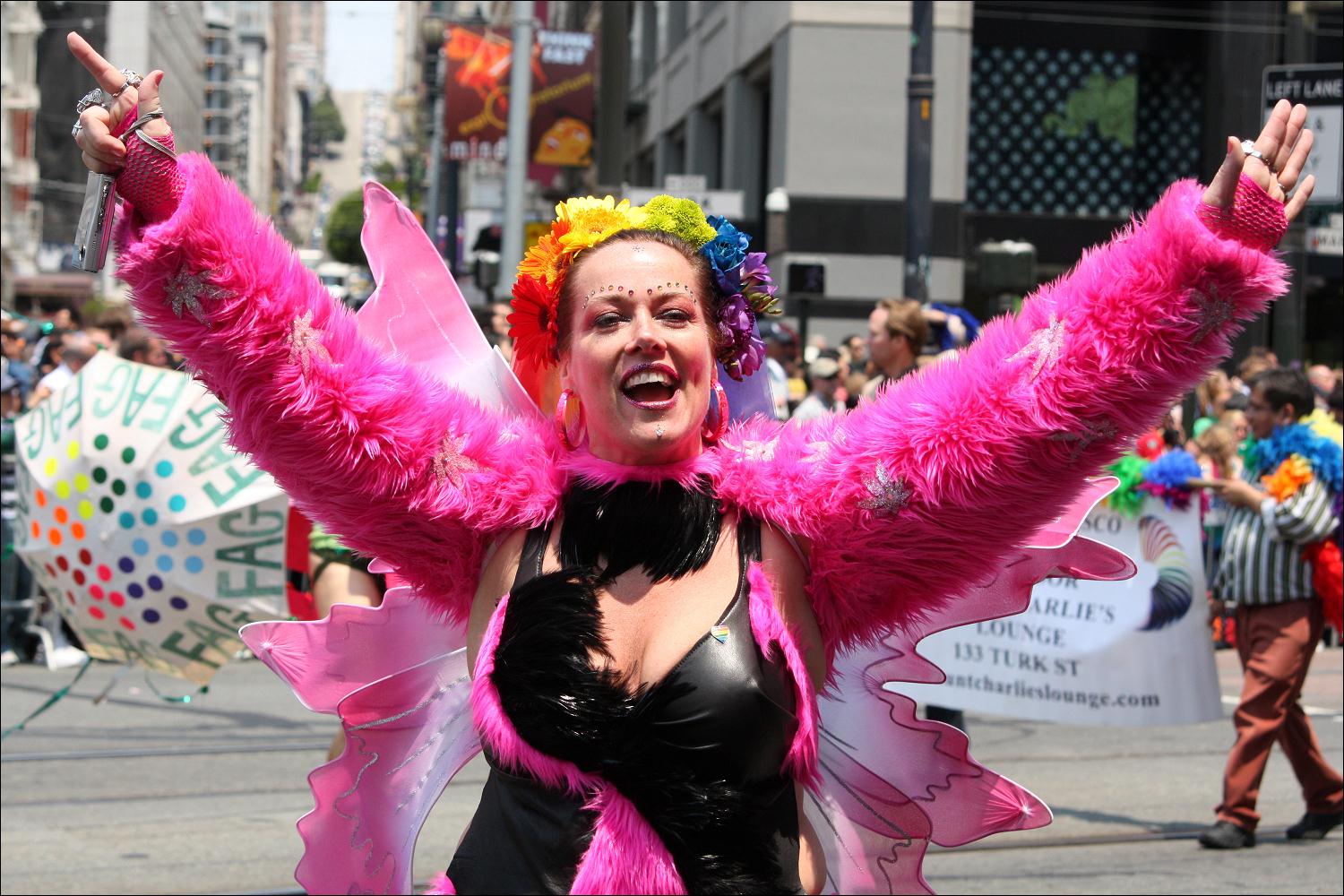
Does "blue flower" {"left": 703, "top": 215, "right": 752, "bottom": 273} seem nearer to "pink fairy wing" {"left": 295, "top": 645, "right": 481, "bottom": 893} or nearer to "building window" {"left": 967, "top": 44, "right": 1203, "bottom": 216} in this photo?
"pink fairy wing" {"left": 295, "top": 645, "right": 481, "bottom": 893}

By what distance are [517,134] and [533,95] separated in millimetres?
4652

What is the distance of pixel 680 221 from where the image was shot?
107 inches

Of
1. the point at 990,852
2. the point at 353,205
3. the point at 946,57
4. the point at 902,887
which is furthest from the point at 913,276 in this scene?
the point at 353,205

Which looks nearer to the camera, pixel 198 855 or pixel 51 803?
pixel 198 855

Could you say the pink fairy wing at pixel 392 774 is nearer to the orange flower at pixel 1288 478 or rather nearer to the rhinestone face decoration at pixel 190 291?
the rhinestone face decoration at pixel 190 291

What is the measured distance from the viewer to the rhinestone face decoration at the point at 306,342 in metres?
2.52

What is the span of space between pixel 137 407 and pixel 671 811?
4.48 m

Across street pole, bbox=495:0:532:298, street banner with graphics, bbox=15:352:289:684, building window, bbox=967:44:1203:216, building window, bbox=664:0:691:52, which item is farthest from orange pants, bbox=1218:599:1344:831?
building window, bbox=664:0:691:52

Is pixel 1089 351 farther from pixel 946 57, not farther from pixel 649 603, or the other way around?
pixel 946 57

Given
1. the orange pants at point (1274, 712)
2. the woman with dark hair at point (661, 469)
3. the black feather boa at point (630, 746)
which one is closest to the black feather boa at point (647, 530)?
the woman with dark hair at point (661, 469)

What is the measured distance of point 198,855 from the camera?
6.07m

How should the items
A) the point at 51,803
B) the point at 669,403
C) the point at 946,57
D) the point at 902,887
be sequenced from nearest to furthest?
the point at 669,403 < the point at 902,887 < the point at 51,803 < the point at 946,57

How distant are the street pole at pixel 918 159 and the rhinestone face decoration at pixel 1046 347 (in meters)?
9.44

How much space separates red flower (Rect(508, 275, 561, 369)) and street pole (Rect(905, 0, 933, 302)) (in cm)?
916
